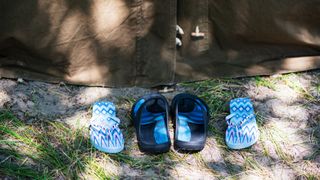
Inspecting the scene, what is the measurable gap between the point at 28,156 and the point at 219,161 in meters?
0.88

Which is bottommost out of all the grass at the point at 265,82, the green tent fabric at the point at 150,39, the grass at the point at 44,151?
the grass at the point at 44,151

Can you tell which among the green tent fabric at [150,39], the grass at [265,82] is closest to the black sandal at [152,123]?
the green tent fabric at [150,39]

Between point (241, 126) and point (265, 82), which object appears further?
point (265, 82)

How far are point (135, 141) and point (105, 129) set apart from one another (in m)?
0.16

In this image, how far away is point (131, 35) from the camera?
271 centimetres

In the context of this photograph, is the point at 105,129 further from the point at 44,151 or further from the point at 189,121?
the point at 189,121

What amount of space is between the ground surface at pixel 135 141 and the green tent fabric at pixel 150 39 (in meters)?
0.08

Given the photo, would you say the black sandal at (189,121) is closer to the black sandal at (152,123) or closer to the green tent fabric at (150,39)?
the black sandal at (152,123)

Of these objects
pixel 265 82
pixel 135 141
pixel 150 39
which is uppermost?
pixel 150 39

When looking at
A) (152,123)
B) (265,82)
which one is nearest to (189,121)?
(152,123)

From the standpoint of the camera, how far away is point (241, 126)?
259cm

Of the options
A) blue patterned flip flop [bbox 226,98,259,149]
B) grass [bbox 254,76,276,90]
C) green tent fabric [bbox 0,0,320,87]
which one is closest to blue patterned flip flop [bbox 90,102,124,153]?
green tent fabric [bbox 0,0,320,87]

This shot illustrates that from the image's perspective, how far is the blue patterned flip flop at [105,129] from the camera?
2486 mm

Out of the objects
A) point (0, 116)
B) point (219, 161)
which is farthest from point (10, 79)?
point (219, 161)
